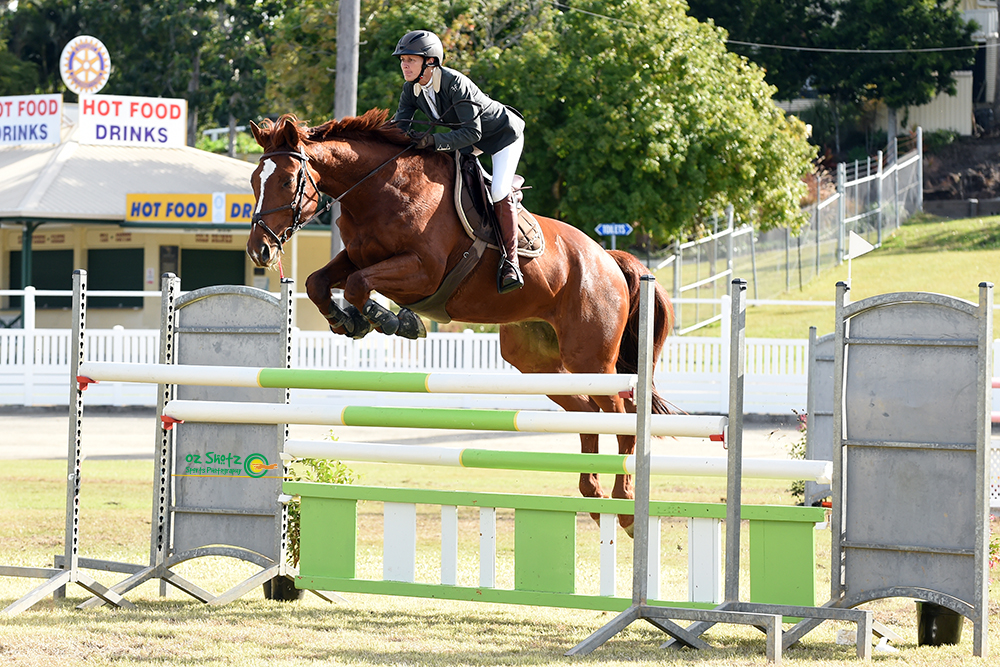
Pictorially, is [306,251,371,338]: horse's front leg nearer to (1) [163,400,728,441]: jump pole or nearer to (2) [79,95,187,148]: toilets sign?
(1) [163,400,728,441]: jump pole

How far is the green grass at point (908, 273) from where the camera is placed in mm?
22484

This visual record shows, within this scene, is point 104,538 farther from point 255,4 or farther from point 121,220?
point 255,4

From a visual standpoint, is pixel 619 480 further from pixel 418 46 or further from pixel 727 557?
pixel 418 46

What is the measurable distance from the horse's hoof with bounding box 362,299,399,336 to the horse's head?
0.44 meters

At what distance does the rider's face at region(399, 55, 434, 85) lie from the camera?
16.3 ft

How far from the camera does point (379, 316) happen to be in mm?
4883

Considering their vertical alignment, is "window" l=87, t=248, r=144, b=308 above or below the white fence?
above

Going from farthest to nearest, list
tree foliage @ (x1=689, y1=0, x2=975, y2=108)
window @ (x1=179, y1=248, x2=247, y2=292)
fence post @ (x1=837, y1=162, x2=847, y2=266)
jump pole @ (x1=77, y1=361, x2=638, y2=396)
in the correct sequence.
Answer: tree foliage @ (x1=689, y1=0, x2=975, y2=108), fence post @ (x1=837, y1=162, x2=847, y2=266), window @ (x1=179, y1=248, x2=247, y2=292), jump pole @ (x1=77, y1=361, x2=638, y2=396)

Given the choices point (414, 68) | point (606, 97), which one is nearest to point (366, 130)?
point (414, 68)

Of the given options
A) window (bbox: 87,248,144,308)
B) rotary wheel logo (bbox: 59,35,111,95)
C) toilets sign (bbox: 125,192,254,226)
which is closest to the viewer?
toilets sign (bbox: 125,192,254,226)

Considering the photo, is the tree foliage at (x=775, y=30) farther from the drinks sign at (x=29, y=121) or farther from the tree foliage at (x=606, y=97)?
the drinks sign at (x=29, y=121)

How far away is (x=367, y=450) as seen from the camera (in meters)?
4.84

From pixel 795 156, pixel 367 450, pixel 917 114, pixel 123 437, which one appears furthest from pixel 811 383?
pixel 917 114

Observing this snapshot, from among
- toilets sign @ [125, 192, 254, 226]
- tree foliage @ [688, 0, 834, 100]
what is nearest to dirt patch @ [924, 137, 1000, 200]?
tree foliage @ [688, 0, 834, 100]
